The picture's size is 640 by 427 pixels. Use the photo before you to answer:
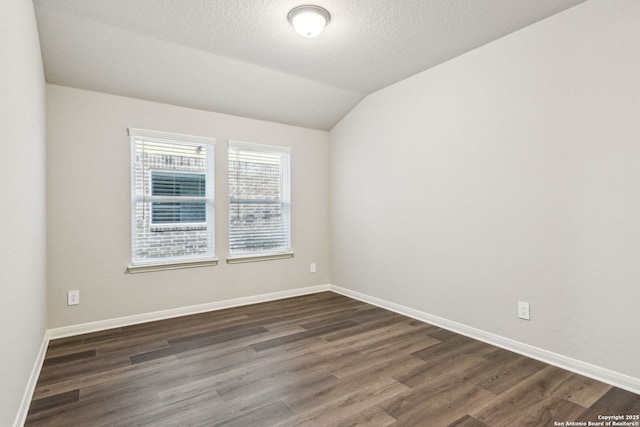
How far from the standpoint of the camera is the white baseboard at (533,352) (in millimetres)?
2227

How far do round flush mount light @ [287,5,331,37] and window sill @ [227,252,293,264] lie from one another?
2.54m

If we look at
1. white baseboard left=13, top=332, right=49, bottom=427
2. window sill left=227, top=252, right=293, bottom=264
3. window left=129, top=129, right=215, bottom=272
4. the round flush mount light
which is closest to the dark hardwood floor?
white baseboard left=13, top=332, right=49, bottom=427

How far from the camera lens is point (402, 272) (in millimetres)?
3801

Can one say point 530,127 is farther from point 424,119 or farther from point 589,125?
point 424,119

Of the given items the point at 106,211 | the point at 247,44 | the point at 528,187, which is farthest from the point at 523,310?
the point at 106,211

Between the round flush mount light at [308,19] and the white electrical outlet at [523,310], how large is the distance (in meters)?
2.63

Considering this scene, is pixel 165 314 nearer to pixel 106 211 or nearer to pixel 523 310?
pixel 106 211

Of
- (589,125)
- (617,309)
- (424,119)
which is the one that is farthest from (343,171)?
(617,309)

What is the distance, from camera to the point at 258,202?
4344 mm

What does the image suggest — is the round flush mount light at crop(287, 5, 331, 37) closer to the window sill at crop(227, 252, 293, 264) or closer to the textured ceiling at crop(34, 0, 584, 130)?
the textured ceiling at crop(34, 0, 584, 130)

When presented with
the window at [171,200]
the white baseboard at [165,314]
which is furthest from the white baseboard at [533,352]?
the window at [171,200]

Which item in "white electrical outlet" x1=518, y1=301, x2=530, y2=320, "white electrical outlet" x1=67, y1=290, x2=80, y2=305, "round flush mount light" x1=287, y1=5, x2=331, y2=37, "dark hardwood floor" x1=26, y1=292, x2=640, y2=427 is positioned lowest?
"dark hardwood floor" x1=26, y1=292, x2=640, y2=427

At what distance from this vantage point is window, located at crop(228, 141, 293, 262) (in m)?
4.15

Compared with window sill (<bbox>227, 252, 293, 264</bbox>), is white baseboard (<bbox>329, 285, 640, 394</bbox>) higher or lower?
lower
